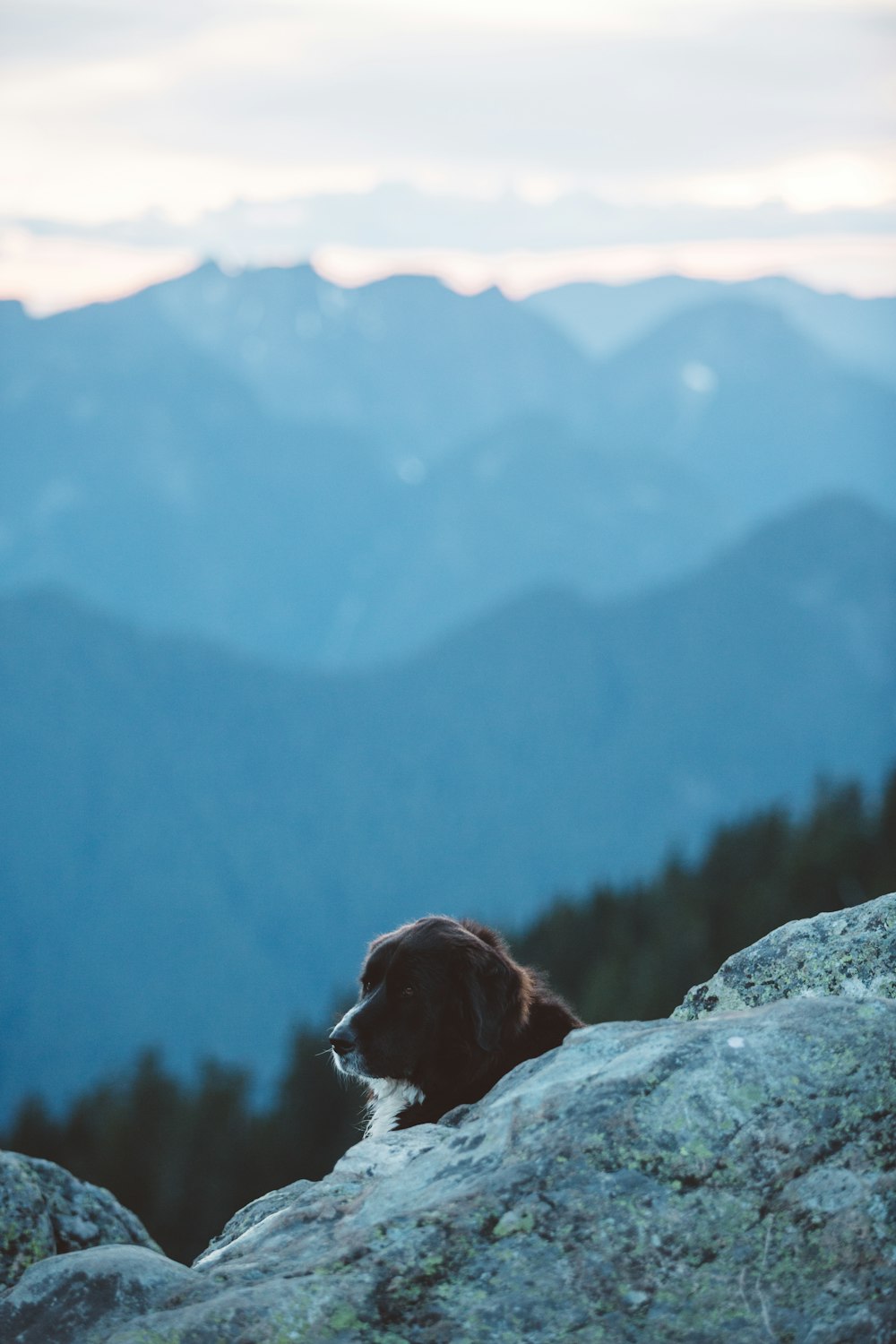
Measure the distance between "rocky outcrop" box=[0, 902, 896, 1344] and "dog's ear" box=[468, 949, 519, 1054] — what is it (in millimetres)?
1486

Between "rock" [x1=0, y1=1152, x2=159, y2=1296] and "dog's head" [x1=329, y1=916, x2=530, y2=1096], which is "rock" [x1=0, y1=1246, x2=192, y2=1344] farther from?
"rock" [x1=0, y1=1152, x2=159, y2=1296]

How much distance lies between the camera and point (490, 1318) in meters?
3.90

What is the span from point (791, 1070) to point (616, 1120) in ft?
2.01

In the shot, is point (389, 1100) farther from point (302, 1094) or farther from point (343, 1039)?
point (302, 1094)

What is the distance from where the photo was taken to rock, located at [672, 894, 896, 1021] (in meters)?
6.14

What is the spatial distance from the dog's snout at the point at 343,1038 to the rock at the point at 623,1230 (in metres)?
1.66

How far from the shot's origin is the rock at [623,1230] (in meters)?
3.83

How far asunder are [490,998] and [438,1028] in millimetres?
336

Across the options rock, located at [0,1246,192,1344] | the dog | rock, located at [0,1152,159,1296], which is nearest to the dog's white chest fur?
the dog

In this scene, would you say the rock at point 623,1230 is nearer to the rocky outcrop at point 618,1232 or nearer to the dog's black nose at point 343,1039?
the rocky outcrop at point 618,1232

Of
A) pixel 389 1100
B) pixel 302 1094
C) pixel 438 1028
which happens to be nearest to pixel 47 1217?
pixel 389 1100

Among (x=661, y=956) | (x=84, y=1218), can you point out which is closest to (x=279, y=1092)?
(x=661, y=956)

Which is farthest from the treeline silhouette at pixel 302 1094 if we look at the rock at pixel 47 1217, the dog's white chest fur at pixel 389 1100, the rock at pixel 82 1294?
the rock at pixel 82 1294

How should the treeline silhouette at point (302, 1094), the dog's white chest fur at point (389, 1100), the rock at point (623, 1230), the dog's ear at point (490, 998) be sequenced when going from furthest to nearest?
the treeline silhouette at point (302, 1094), the dog's white chest fur at point (389, 1100), the dog's ear at point (490, 998), the rock at point (623, 1230)
